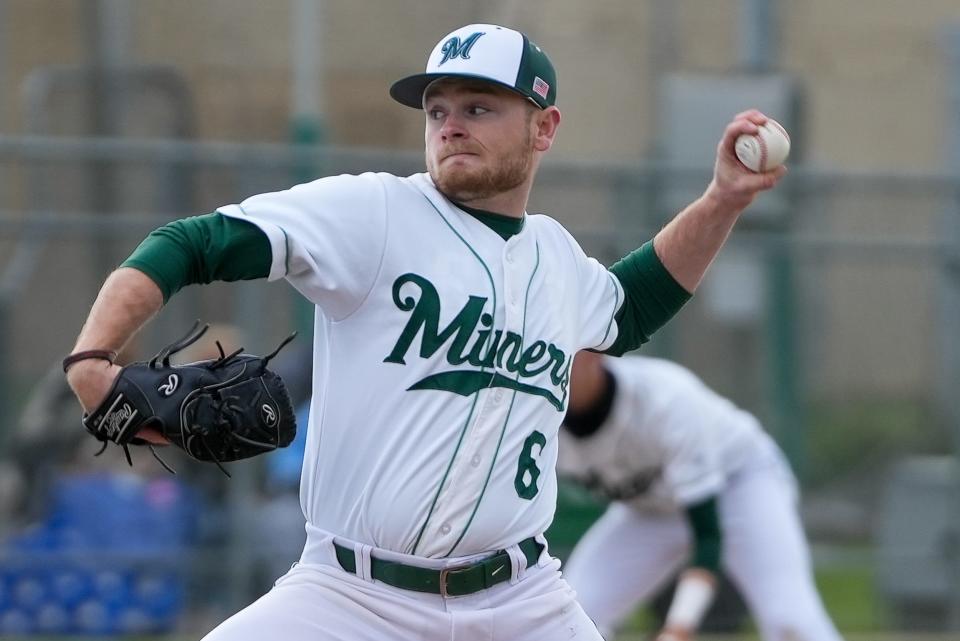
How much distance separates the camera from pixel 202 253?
375 cm

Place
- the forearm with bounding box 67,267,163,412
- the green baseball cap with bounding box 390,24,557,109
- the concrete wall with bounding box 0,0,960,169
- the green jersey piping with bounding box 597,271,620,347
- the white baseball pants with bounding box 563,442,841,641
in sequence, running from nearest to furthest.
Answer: the forearm with bounding box 67,267,163,412 < the green baseball cap with bounding box 390,24,557,109 < the green jersey piping with bounding box 597,271,620,347 < the white baseball pants with bounding box 563,442,841,641 < the concrete wall with bounding box 0,0,960,169

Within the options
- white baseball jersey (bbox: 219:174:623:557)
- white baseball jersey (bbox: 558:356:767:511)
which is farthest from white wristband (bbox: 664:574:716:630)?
white baseball jersey (bbox: 219:174:623:557)

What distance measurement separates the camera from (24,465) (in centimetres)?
877

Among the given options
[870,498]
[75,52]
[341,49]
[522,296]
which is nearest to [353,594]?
[522,296]

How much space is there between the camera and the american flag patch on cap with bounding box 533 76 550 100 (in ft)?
14.0

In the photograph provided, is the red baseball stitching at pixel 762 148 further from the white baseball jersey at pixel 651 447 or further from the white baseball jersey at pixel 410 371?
the white baseball jersey at pixel 651 447

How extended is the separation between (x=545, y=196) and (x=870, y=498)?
2581 millimetres

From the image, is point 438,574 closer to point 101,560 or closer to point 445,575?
point 445,575

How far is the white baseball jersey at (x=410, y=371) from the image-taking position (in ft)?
13.1

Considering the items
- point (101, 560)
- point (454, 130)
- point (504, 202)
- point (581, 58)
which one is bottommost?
point (101, 560)

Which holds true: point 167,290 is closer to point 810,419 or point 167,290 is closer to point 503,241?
point 503,241

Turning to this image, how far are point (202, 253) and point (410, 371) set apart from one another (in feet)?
1.89

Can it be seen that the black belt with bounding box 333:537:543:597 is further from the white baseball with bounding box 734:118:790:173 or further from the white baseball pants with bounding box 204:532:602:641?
the white baseball with bounding box 734:118:790:173

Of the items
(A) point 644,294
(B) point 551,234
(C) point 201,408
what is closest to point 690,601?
(A) point 644,294
